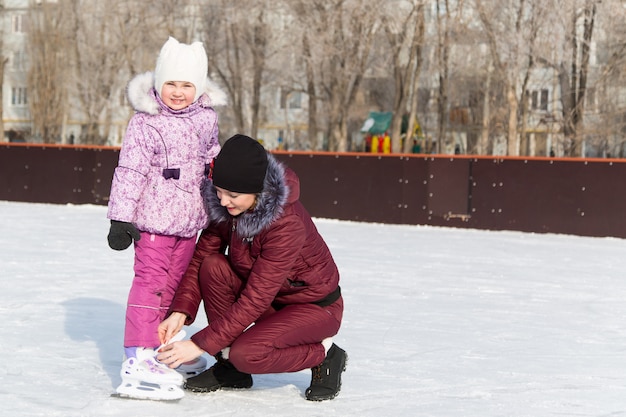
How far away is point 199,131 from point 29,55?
36509 mm

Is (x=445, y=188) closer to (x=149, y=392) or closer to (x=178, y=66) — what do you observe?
(x=178, y=66)

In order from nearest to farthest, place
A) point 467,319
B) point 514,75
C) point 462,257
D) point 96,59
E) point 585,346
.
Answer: point 585,346
point 467,319
point 462,257
point 514,75
point 96,59

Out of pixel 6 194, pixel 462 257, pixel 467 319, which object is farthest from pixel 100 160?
pixel 467 319

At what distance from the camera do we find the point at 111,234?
3.89 metres

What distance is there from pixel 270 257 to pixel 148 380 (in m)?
0.65

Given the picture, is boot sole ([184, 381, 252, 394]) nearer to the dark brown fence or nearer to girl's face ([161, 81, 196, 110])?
girl's face ([161, 81, 196, 110])

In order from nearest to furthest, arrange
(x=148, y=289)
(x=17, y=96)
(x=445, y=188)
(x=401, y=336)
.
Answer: (x=148, y=289) → (x=401, y=336) → (x=445, y=188) → (x=17, y=96)

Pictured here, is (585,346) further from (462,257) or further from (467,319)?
(462,257)

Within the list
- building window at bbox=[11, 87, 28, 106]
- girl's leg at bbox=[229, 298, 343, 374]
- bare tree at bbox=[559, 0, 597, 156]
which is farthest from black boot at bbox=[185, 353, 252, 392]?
building window at bbox=[11, 87, 28, 106]

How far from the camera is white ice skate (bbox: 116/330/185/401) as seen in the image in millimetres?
3916

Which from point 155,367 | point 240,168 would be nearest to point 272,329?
point 155,367

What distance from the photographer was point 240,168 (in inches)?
148

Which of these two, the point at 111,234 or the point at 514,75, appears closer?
the point at 111,234

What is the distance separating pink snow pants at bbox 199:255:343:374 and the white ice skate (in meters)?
0.24
